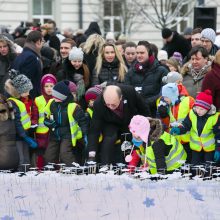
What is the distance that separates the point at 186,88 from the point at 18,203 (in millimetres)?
3231

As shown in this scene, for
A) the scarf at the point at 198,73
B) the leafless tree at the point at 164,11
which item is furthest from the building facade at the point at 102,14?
the scarf at the point at 198,73

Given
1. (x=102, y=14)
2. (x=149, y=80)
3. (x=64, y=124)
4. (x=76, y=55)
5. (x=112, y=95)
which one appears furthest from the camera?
(x=102, y=14)

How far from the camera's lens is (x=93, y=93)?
31.2ft

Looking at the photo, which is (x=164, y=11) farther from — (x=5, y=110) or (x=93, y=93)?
(x=5, y=110)

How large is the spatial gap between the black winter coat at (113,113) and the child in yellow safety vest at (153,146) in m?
0.54

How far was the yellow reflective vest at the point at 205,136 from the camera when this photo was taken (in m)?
8.21

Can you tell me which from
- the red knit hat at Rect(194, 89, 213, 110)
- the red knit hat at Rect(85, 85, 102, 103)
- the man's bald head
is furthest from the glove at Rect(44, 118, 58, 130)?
the red knit hat at Rect(194, 89, 213, 110)

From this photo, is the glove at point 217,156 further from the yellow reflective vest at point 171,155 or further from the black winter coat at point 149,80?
the black winter coat at point 149,80

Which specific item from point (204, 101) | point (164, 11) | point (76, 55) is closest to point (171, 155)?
point (204, 101)

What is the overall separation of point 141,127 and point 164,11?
2361cm

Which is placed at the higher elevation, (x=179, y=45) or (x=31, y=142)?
(x=179, y=45)

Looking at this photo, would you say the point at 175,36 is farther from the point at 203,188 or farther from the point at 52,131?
the point at 203,188

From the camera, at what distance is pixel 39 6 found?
32.0m

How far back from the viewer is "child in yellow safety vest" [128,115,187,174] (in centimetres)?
791
